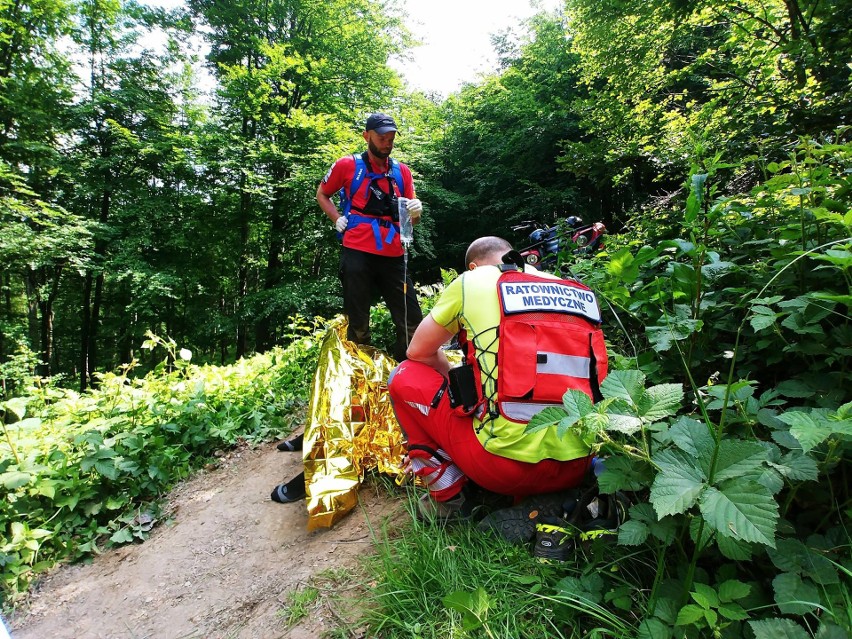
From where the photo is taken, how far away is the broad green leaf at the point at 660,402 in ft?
3.67

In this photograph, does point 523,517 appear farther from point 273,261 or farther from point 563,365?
point 273,261

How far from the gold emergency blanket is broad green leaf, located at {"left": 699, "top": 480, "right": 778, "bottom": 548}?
5.71 feet

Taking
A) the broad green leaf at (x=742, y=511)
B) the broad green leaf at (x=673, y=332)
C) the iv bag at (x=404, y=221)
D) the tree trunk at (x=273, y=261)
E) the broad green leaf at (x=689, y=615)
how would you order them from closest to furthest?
the broad green leaf at (x=742, y=511), the broad green leaf at (x=689, y=615), the broad green leaf at (x=673, y=332), the iv bag at (x=404, y=221), the tree trunk at (x=273, y=261)

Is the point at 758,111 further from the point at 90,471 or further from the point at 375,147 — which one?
the point at 90,471

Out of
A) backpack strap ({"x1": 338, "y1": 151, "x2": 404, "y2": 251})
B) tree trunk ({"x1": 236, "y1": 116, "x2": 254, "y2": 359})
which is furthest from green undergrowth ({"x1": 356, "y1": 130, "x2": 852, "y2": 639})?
tree trunk ({"x1": 236, "y1": 116, "x2": 254, "y2": 359})

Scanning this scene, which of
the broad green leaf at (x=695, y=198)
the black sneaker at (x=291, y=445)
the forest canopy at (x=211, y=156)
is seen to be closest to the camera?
the broad green leaf at (x=695, y=198)

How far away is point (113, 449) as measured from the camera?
304cm

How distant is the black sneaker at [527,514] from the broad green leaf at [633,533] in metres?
0.51

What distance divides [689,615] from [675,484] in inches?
12.0

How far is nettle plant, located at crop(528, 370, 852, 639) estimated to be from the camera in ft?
3.02

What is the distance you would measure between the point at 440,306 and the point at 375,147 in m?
1.78

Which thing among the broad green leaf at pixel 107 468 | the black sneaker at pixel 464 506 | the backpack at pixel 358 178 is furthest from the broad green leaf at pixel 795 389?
the broad green leaf at pixel 107 468

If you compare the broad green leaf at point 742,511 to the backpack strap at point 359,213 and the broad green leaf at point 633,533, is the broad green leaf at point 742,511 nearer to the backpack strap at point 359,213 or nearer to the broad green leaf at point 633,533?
the broad green leaf at point 633,533

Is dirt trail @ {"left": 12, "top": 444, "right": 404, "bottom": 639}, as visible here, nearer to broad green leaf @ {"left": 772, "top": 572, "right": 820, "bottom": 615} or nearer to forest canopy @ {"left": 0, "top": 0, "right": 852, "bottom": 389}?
broad green leaf @ {"left": 772, "top": 572, "right": 820, "bottom": 615}
